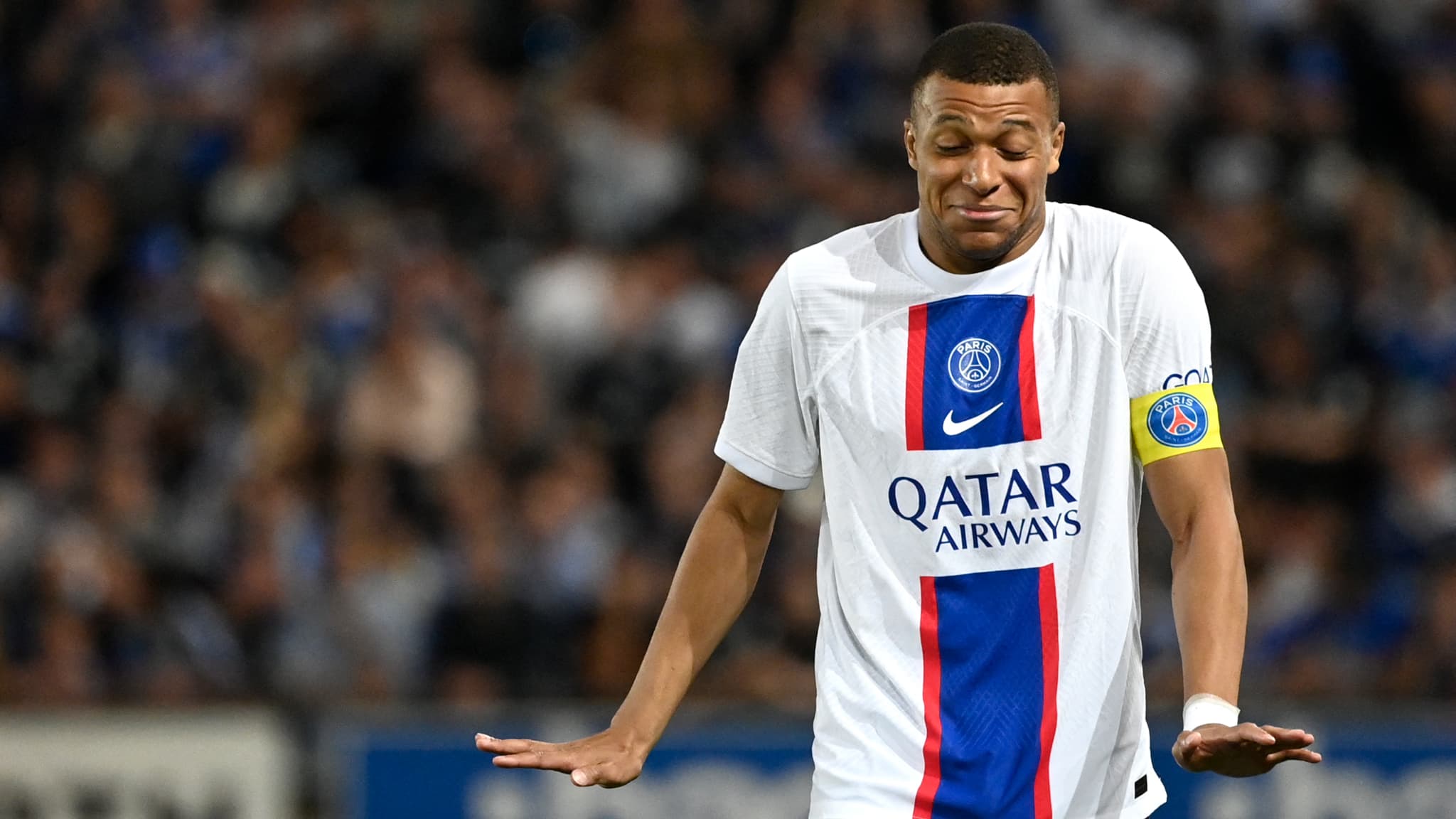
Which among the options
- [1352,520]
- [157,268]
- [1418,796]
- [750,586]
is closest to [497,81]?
[157,268]

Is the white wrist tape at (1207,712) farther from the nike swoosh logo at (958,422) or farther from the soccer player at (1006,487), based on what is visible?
the nike swoosh logo at (958,422)

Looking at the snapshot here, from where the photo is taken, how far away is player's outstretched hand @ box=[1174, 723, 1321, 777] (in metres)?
3.49

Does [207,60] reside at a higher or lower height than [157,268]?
higher

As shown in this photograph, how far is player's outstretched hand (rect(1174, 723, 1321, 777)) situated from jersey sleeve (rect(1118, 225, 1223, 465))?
1.92ft

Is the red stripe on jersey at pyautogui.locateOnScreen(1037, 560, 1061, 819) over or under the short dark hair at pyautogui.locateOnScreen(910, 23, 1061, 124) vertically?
under

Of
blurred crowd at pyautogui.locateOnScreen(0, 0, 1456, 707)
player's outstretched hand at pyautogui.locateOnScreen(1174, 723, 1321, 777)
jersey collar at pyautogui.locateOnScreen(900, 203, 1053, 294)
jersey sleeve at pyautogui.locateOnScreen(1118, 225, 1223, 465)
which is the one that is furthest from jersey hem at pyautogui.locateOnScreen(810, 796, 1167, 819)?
blurred crowd at pyautogui.locateOnScreen(0, 0, 1456, 707)

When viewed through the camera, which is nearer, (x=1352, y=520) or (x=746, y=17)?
(x=1352, y=520)

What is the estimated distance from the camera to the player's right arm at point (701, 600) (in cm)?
425

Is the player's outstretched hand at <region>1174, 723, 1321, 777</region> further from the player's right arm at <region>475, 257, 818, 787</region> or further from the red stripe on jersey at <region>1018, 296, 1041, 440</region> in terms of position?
the player's right arm at <region>475, 257, 818, 787</region>

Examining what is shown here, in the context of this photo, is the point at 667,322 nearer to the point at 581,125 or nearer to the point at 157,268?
the point at 581,125

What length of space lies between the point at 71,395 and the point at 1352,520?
6506 mm

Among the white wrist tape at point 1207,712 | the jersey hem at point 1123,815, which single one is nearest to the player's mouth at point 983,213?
the white wrist tape at point 1207,712

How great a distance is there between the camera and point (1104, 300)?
3992 mm

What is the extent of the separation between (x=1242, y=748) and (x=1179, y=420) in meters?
0.68
